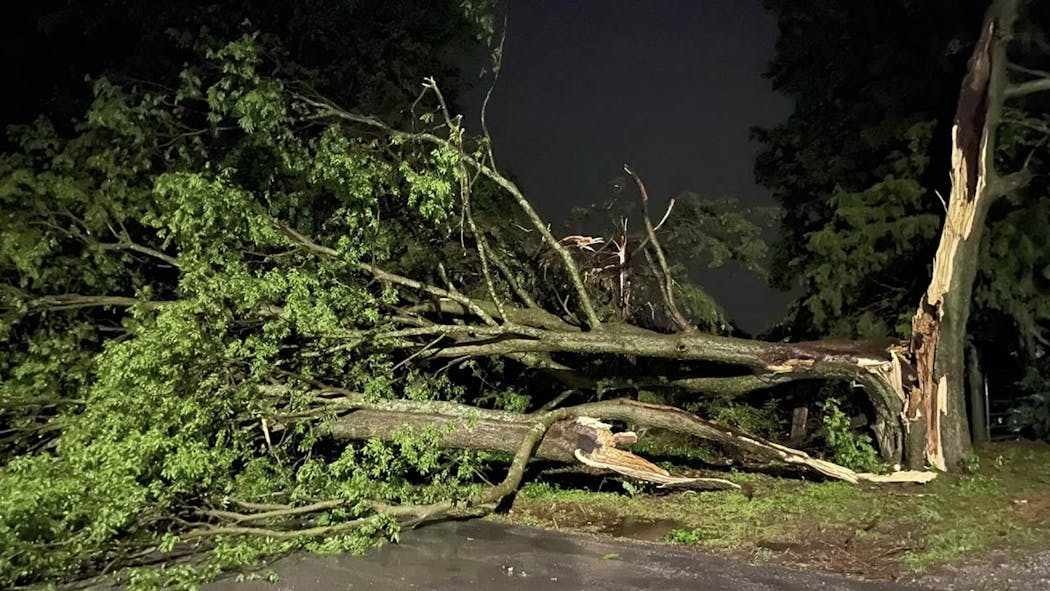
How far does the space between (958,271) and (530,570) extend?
5520mm

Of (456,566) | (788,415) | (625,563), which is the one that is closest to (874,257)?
(788,415)

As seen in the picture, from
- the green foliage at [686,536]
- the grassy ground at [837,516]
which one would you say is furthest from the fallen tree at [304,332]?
the green foliage at [686,536]

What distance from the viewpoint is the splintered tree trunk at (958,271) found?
7.87m

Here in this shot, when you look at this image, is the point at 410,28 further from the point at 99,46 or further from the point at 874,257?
the point at 874,257

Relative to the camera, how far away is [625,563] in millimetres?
5383

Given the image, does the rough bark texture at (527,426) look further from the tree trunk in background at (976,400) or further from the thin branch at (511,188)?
the tree trunk in background at (976,400)

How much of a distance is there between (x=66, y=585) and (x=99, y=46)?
25.3ft

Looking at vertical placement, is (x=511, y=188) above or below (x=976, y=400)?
above

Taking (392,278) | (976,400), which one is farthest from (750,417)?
(392,278)

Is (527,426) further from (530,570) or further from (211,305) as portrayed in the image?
(211,305)

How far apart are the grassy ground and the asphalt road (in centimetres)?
41

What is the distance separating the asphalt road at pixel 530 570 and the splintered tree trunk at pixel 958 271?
3.55m

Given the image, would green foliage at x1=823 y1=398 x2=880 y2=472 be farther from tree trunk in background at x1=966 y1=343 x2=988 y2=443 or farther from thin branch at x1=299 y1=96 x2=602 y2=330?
tree trunk in background at x1=966 y1=343 x2=988 y2=443

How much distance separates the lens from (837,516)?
257 inches
